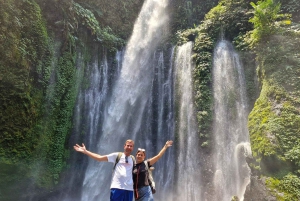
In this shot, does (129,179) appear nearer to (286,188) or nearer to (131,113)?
(286,188)

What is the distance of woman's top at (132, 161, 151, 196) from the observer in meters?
3.55

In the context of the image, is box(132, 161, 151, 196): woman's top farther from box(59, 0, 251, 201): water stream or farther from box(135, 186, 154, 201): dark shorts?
box(59, 0, 251, 201): water stream

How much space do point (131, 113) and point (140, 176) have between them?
1059 centimetres

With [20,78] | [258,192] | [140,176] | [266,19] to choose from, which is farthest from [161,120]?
[140,176]

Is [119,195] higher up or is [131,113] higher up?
[131,113]

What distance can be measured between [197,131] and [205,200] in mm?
3386

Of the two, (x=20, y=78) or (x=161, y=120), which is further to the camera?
(x=161, y=120)

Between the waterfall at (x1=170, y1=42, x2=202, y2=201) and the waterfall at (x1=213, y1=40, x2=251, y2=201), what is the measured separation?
3.33ft

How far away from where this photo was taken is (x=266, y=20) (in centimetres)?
1065

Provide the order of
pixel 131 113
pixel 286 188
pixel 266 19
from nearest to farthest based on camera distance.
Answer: pixel 286 188 < pixel 266 19 < pixel 131 113

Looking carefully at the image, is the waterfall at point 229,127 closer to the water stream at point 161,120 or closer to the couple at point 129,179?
the water stream at point 161,120

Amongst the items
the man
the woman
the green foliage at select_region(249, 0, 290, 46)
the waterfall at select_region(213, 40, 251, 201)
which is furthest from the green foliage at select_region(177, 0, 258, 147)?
the man

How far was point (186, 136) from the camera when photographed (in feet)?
40.4

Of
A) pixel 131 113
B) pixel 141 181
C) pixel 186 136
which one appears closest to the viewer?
pixel 141 181
